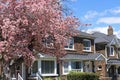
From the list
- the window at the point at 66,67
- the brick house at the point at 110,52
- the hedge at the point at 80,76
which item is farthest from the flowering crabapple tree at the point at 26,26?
the brick house at the point at 110,52

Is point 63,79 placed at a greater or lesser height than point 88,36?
lesser

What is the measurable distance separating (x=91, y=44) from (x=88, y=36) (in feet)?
6.32

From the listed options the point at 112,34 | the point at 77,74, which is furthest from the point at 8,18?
the point at 112,34

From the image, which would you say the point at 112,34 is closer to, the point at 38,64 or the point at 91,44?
the point at 91,44

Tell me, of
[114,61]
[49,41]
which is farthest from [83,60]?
[49,41]

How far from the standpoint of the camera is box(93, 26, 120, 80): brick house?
55.1 meters

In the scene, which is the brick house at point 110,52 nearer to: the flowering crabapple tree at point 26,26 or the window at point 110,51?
the window at point 110,51

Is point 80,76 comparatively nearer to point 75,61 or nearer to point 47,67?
point 47,67

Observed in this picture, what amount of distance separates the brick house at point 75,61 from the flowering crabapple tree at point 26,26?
1929 centimetres

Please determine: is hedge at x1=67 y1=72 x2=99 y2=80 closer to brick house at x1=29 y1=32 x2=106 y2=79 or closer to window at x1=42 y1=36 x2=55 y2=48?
brick house at x1=29 y1=32 x2=106 y2=79

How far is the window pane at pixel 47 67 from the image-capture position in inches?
1656

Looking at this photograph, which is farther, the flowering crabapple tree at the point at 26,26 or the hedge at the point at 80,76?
the hedge at the point at 80,76

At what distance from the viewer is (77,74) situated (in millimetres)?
38250

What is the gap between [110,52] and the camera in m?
57.7
